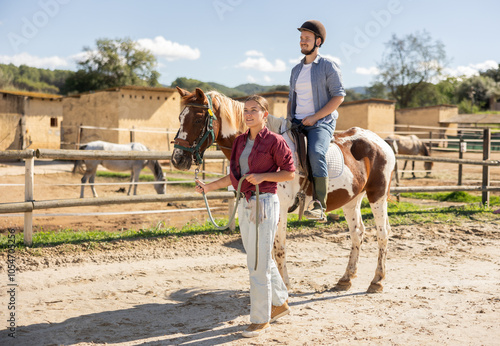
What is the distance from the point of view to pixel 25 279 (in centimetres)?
455

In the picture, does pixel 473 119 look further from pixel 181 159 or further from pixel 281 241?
pixel 181 159

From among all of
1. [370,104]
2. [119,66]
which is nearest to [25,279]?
[370,104]

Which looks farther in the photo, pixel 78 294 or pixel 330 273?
pixel 330 273

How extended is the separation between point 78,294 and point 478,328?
3584 millimetres

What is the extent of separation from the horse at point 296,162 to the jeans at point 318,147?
0.16 metres

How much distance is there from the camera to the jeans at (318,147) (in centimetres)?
399

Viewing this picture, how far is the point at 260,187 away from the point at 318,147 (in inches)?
41.8

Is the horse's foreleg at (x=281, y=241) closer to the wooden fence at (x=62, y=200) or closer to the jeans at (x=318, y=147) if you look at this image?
the jeans at (x=318, y=147)

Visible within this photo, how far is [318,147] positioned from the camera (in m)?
4.00

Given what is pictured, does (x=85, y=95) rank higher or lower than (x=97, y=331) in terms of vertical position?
higher

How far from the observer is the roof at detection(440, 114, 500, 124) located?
30.8m

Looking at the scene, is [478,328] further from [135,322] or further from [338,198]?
[135,322]

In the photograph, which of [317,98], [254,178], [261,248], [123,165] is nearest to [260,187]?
[254,178]

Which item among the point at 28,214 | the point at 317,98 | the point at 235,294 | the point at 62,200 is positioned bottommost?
the point at 235,294
